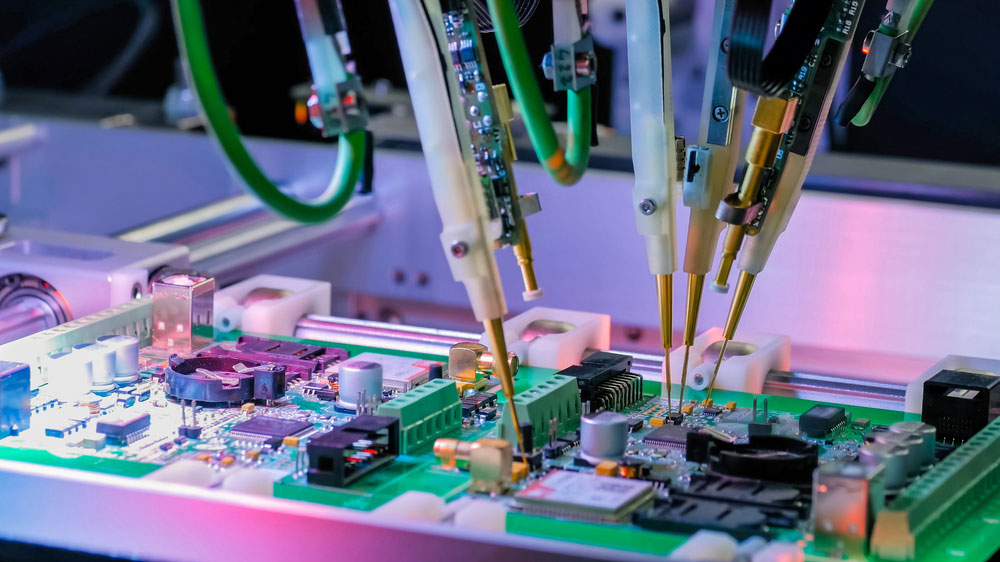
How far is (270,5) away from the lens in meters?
5.49

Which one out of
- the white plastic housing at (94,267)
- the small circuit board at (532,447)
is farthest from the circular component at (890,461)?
the white plastic housing at (94,267)

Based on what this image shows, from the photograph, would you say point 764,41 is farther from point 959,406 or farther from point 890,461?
point 959,406

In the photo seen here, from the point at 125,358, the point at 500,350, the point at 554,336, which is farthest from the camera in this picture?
the point at 554,336

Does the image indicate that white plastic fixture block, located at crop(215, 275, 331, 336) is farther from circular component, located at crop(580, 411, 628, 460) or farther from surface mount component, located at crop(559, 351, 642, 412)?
circular component, located at crop(580, 411, 628, 460)

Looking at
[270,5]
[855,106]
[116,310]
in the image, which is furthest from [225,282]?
[270,5]

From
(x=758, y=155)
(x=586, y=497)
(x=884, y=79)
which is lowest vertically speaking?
(x=586, y=497)

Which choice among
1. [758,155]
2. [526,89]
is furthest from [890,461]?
[526,89]

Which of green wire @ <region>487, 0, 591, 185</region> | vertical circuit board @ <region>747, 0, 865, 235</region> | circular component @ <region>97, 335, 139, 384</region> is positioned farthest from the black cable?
circular component @ <region>97, 335, 139, 384</region>

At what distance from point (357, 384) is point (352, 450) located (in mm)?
250

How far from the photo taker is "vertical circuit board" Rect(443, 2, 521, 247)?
1.96 m

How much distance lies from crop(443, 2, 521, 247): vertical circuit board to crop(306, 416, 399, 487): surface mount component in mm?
338

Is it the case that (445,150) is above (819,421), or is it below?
above

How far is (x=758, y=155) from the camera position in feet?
6.90

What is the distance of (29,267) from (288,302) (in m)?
0.47
